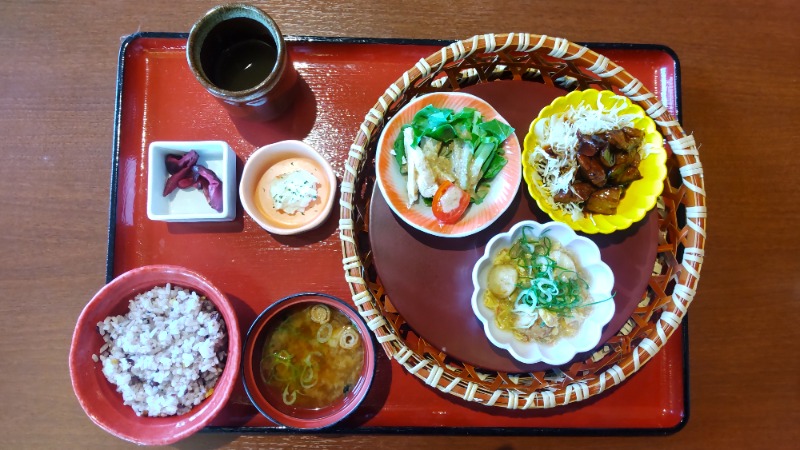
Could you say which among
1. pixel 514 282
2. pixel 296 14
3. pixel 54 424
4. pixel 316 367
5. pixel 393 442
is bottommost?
pixel 393 442

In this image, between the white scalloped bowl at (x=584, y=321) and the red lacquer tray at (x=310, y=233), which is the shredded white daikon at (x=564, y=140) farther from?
the red lacquer tray at (x=310, y=233)

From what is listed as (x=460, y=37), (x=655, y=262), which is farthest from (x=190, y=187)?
(x=655, y=262)

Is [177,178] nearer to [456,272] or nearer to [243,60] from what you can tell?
[243,60]

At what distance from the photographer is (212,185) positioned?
186 cm

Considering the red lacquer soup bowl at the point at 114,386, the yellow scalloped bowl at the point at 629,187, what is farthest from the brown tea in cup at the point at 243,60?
the yellow scalloped bowl at the point at 629,187

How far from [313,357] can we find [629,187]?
4.28 feet

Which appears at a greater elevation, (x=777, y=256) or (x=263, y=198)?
(x=263, y=198)

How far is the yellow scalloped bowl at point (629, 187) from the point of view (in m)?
1.68

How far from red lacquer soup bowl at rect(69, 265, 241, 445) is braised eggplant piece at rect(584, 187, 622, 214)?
1.30 m

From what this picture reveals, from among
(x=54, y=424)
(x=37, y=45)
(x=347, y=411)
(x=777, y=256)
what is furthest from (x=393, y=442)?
(x=37, y=45)

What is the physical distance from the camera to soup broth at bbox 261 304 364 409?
1805 mm

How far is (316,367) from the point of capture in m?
1.83

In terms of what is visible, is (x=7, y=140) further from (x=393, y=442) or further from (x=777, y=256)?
(x=777, y=256)

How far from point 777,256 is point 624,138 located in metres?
1.00
